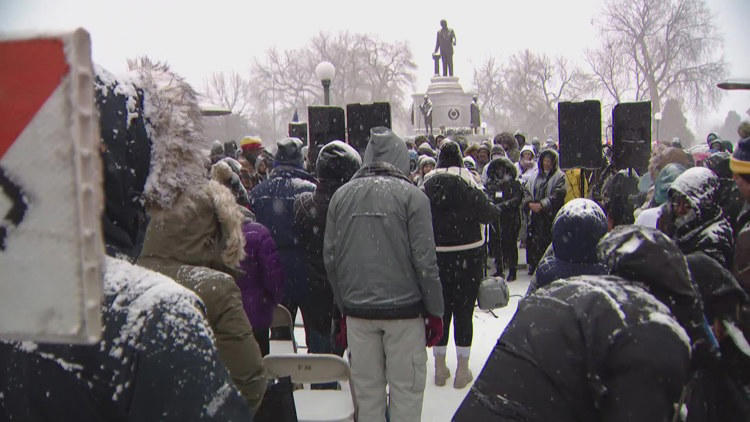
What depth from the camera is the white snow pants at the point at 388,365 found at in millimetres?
4004

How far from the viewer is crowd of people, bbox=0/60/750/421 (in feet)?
3.80

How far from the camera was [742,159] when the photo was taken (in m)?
3.26

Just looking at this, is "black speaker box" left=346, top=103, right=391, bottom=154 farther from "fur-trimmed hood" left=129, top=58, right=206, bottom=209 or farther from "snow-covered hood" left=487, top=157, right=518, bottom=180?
"fur-trimmed hood" left=129, top=58, right=206, bottom=209

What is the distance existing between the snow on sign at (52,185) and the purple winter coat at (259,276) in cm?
329

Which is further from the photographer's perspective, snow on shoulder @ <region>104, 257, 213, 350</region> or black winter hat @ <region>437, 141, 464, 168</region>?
black winter hat @ <region>437, 141, 464, 168</region>

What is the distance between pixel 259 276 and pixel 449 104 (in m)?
27.0

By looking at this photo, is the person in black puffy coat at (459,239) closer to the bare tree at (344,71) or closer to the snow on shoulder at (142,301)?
the snow on shoulder at (142,301)

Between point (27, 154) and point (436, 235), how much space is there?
4.71m

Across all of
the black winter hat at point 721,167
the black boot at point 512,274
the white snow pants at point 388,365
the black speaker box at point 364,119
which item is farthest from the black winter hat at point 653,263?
the black boot at point 512,274

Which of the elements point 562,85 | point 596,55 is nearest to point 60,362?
point 596,55

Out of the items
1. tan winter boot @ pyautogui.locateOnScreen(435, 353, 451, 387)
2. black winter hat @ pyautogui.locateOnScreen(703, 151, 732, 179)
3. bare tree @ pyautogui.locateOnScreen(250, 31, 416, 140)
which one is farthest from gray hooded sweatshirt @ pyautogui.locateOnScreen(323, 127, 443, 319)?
bare tree @ pyautogui.locateOnScreen(250, 31, 416, 140)

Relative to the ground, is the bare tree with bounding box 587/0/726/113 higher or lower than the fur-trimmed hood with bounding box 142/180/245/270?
higher

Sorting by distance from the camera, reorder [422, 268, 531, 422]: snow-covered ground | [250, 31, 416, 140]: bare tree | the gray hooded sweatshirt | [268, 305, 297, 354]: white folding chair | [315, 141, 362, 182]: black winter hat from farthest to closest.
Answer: [250, 31, 416, 140]: bare tree, [422, 268, 531, 422]: snow-covered ground, [315, 141, 362, 182]: black winter hat, [268, 305, 297, 354]: white folding chair, the gray hooded sweatshirt

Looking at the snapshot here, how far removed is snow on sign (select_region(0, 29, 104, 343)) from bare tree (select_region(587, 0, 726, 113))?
1886 inches
